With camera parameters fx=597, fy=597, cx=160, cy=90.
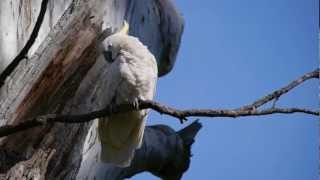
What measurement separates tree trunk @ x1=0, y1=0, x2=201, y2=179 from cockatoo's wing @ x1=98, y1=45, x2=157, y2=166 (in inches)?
1.1

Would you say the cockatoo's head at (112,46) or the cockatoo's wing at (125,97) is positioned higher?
the cockatoo's head at (112,46)

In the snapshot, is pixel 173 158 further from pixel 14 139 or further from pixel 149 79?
pixel 14 139

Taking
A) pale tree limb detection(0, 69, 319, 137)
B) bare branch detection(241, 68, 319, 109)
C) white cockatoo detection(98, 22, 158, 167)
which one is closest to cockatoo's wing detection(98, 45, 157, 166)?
white cockatoo detection(98, 22, 158, 167)

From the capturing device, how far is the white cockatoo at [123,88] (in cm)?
122

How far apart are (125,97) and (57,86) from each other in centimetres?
15

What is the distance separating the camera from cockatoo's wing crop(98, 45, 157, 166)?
1220 mm

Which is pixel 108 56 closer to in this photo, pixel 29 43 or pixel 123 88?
pixel 123 88

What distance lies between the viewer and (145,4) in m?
1.54

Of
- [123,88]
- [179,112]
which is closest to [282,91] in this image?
[179,112]

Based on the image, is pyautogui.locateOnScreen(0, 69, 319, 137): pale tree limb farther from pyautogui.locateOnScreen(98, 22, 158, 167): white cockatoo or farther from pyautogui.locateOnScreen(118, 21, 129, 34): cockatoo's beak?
pyautogui.locateOnScreen(118, 21, 129, 34): cockatoo's beak

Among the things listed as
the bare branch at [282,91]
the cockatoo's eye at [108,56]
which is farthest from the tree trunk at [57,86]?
the bare branch at [282,91]

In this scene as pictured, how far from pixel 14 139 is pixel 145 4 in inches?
23.2

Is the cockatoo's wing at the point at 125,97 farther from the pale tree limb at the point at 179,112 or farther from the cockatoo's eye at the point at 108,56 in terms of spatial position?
the pale tree limb at the point at 179,112

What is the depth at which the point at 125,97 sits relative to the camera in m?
1.23
